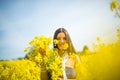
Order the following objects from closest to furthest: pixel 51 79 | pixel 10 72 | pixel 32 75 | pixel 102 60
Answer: pixel 51 79 < pixel 32 75 < pixel 10 72 < pixel 102 60

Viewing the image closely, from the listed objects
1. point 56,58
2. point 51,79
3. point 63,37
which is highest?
point 63,37

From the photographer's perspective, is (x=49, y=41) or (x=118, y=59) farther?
(x=118, y=59)

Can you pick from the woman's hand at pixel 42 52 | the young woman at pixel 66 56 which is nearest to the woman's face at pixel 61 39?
the young woman at pixel 66 56

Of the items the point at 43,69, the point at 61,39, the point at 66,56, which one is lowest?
the point at 43,69

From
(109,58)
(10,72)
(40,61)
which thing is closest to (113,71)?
(109,58)

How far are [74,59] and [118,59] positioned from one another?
209cm

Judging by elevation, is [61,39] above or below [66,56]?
above

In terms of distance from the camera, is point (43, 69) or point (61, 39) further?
point (61, 39)

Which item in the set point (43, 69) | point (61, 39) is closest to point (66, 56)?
point (61, 39)

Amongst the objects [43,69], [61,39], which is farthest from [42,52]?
[61,39]

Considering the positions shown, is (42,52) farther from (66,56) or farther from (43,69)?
(66,56)

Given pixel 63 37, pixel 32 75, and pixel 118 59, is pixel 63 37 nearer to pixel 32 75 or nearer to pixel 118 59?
pixel 32 75

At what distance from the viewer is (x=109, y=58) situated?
4.97 metres

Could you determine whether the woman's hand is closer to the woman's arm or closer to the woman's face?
the woman's arm
